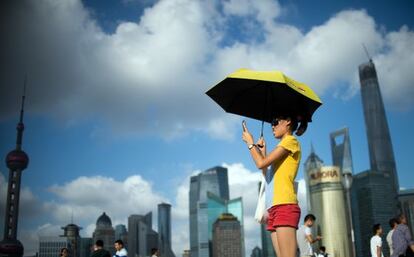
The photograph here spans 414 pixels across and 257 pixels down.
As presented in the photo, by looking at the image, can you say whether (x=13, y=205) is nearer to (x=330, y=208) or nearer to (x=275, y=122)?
(x=330, y=208)

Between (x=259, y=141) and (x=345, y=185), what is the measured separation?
165810mm

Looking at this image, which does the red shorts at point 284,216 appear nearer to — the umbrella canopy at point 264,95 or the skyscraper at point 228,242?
the umbrella canopy at point 264,95

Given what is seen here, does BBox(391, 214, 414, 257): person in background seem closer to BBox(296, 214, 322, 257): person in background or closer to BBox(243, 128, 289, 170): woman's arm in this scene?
BBox(296, 214, 322, 257): person in background

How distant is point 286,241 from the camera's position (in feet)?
13.0

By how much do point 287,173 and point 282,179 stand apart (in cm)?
8

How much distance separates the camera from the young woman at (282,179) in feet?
13.1

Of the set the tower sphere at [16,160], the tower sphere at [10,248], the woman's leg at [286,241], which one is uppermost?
the tower sphere at [16,160]

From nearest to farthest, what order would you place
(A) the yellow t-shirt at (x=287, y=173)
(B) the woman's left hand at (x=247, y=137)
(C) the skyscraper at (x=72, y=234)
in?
(A) the yellow t-shirt at (x=287, y=173) < (B) the woman's left hand at (x=247, y=137) < (C) the skyscraper at (x=72, y=234)

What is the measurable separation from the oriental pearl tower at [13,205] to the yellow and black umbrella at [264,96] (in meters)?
134

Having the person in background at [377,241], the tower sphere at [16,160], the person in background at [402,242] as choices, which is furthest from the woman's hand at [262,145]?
the tower sphere at [16,160]

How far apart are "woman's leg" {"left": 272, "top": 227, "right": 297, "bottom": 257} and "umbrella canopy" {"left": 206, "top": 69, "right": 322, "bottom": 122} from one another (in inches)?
48.9

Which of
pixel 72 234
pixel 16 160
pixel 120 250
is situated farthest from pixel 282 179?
pixel 72 234

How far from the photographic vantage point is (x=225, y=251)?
198375 mm

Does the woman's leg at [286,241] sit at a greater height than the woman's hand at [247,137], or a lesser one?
lesser
